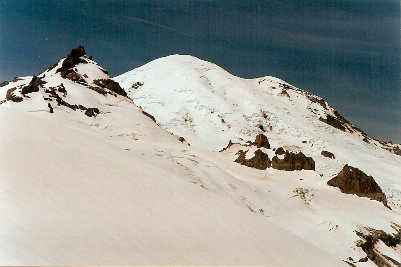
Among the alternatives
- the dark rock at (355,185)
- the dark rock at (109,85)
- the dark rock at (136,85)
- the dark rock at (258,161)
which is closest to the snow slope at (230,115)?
the dark rock at (136,85)

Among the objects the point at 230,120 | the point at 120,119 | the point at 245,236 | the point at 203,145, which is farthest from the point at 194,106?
the point at 245,236

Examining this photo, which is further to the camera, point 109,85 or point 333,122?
point 333,122

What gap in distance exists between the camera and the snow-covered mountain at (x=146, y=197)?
8.32m

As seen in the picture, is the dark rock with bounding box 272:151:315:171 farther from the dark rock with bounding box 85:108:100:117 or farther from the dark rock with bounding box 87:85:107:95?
the dark rock with bounding box 87:85:107:95

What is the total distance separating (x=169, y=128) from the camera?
6562 centimetres

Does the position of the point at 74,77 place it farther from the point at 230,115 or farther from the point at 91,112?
the point at 230,115

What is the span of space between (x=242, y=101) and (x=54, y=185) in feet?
246

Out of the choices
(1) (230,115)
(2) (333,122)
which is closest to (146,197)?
(1) (230,115)

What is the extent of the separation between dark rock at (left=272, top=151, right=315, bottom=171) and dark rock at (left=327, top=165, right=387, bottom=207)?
4.87 m

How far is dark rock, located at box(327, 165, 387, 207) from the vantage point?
28045 mm

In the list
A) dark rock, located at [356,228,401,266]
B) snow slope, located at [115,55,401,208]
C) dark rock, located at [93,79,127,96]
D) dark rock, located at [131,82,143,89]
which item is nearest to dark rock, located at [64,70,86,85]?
dark rock, located at [93,79,127,96]

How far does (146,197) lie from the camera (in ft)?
36.5

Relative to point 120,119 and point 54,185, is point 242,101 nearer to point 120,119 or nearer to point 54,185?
point 120,119

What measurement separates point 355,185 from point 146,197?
69.0 ft
